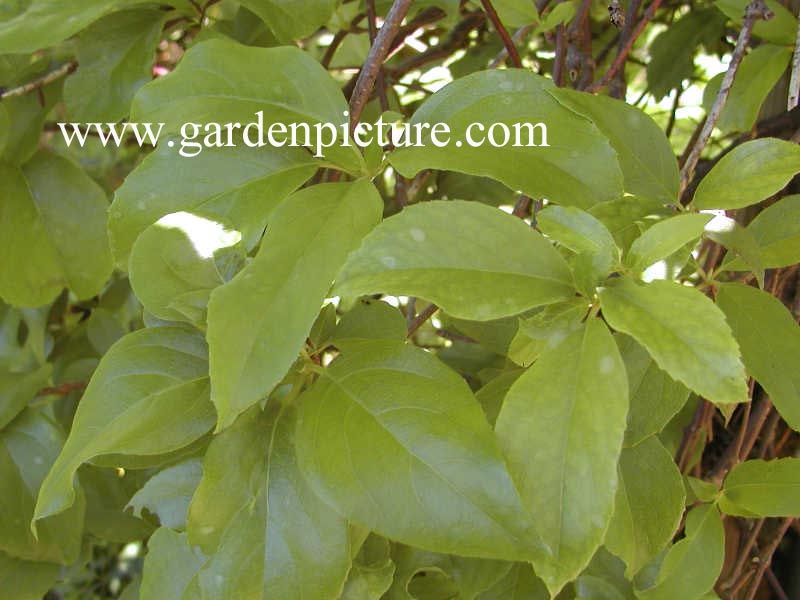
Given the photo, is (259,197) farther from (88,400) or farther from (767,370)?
(767,370)

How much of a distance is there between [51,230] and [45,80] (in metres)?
0.13

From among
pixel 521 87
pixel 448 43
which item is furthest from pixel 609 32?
pixel 521 87

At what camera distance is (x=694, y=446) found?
73 centimetres

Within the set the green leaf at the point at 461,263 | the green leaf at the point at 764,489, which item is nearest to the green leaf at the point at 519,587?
the green leaf at the point at 764,489

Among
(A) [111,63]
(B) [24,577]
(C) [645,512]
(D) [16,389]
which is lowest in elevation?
(B) [24,577]

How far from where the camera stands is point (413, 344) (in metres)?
0.52

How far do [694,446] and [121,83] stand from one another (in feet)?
1.82

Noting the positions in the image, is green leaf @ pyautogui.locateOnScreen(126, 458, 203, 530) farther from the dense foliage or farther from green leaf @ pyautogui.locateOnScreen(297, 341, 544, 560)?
green leaf @ pyautogui.locateOnScreen(297, 341, 544, 560)

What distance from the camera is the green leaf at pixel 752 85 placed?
0.67 metres

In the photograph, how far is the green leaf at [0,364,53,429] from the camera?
735 millimetres

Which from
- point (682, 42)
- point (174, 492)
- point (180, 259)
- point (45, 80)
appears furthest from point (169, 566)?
point (682, 42)

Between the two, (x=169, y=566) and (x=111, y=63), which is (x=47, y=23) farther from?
(x=169, y=566)

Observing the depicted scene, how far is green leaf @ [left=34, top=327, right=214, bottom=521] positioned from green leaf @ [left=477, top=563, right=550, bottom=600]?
227 millimetres

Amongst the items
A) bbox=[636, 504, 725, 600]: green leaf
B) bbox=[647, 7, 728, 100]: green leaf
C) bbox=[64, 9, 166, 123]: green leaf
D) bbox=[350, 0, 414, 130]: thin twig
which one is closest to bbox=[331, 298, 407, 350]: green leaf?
bbox=[350, 0, 414, 130]: thin twig
